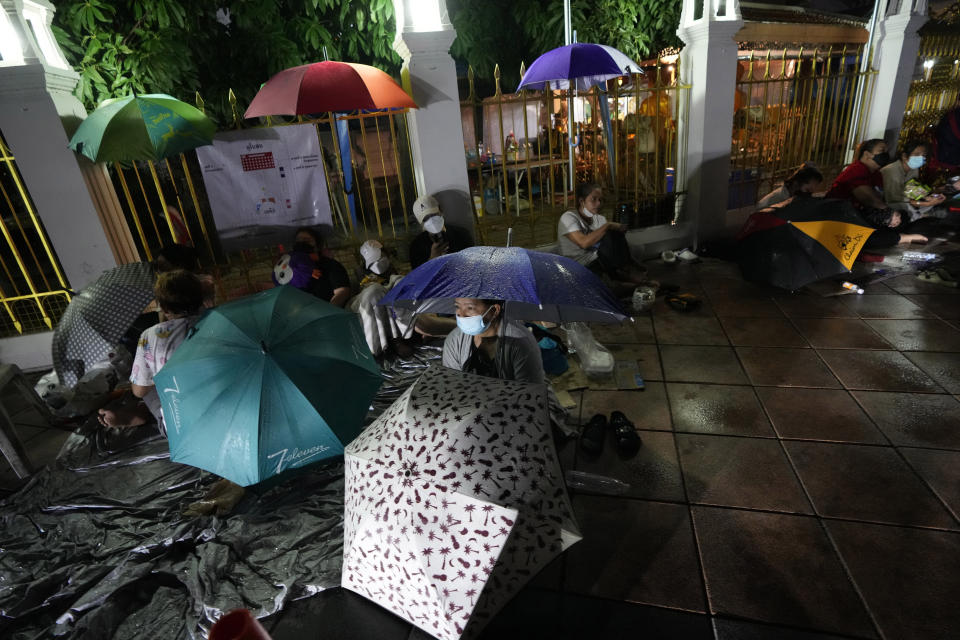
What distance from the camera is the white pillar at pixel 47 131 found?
185 inches

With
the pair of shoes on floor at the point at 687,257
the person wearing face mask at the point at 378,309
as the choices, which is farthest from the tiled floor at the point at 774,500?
the pair of shoes on floor at the point at 687,257

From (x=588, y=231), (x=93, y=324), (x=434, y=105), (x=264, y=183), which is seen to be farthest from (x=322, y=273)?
(x=588, y=231)

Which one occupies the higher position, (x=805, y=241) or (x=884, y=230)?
(x=805, y=241)

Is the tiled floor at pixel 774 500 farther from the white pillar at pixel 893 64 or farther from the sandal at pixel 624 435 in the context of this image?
the white pillar at pixel 893 64

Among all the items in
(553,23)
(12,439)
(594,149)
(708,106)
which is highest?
(553,23)

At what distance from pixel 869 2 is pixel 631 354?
15483mm

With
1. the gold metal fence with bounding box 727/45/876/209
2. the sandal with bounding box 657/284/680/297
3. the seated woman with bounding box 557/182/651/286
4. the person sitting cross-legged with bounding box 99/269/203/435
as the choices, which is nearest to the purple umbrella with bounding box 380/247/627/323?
the person sitting cross-legged with bounding box 99/269/203/435

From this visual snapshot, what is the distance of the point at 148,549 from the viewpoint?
3.10 metres

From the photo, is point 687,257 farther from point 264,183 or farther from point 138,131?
point 138,131

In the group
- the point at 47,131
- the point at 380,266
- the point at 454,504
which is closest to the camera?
the point at 454,504

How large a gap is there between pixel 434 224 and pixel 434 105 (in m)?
1.44

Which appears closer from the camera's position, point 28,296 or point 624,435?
point 624,435

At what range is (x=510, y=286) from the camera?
2.57 metres

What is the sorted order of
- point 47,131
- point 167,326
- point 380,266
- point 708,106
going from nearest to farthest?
point 167,326
point 47,131
point 380,266
point 708,106
